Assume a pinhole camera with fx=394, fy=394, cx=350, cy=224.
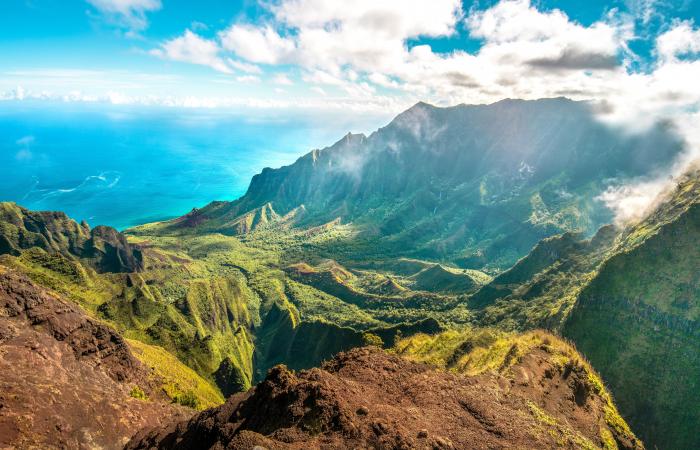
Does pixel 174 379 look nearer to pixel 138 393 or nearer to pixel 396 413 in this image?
pixel 138 393

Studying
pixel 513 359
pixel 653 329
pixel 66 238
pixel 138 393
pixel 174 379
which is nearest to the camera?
pixel 513 359

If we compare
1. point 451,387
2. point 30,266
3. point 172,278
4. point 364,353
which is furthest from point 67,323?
point 172,278

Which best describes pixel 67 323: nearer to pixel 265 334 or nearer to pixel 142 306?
pixel 142 306

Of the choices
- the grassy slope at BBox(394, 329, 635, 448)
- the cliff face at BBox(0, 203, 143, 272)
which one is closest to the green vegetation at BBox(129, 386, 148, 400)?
the grassy slope at BBox(394, 329, 635, 448)

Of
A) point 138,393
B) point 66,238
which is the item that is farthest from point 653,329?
point 66,238

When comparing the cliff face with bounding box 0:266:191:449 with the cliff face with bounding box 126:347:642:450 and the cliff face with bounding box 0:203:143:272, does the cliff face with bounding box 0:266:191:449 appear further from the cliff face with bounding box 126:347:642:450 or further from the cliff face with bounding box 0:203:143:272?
the cliff face with bounding box 0:203:143:272

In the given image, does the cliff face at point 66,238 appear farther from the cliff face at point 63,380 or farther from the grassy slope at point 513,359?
the grassy slope at point 513,359

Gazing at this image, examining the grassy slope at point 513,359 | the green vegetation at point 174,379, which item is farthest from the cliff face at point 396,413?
the green vegetation at point 174,379

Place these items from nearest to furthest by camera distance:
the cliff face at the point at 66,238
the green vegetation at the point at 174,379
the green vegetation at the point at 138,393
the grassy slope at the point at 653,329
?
the green vegetation at the point at 138,393
the green vegetation at the point at 174,379
the grassy slope at the point at 653,329
the cliff face at the point at 66,238

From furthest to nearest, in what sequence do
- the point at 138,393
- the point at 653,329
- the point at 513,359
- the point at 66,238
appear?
the point at 66,238 → the point at 653,329 → the point at 138,393 → the point at 513,359

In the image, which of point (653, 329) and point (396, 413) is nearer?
point (396, 413)
